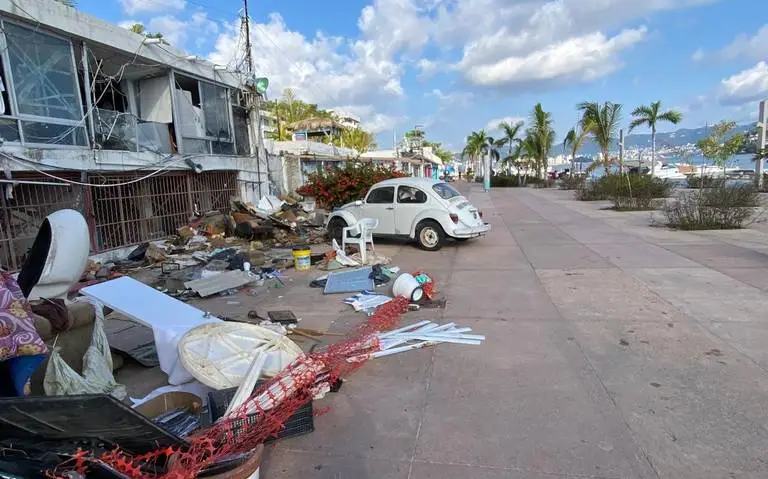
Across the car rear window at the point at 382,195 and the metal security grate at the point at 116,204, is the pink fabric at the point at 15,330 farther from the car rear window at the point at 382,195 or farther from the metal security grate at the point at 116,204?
the car rear window at the point at 382,195

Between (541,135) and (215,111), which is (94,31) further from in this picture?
(541,135)

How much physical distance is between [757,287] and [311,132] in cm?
3629

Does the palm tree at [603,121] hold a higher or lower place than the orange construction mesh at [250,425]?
higher

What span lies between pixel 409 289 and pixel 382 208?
486 cm

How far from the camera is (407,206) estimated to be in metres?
10.4

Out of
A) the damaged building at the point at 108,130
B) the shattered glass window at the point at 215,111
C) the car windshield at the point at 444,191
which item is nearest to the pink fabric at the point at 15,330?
the damaged building at the point at 108,130

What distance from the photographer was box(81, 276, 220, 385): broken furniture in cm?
383

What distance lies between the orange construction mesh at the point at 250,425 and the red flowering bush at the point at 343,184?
1155cm

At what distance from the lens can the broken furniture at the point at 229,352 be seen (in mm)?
3311

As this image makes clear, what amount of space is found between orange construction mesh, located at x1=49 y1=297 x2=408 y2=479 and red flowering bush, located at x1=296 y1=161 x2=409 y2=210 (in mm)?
11552

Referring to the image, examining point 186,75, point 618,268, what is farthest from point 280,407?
point 186,75

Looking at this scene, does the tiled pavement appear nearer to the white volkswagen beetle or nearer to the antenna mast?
the white volkswagen beetle

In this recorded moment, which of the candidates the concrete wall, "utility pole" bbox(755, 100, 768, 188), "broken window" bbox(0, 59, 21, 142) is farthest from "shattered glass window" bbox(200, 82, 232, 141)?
"utility pole" bbox(755, 100, 768, 188)

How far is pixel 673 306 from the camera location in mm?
5602
